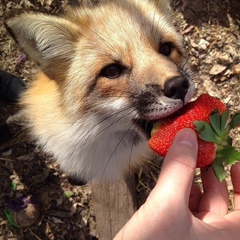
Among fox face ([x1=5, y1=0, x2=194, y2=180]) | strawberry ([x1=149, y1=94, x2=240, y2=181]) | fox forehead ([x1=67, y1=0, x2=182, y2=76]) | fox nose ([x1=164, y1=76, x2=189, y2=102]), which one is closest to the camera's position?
strawberry ([x1=149, y1=94, x2=240, y2=181])

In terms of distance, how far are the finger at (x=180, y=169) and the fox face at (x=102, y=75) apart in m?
0.27

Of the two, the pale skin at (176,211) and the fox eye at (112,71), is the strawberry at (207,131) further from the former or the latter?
the fox eye at (112,71)

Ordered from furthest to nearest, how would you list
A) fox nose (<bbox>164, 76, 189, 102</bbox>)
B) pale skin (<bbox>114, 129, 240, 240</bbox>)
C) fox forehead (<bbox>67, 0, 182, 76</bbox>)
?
1. fox forehead (<bbox>67, 0, 182, 76</bbox>)
2. fox nose (<bbox>164, 76, 189, 102</bbox>)
3. pale skin (<bbox>114, 129, 240, 240</bbox>)

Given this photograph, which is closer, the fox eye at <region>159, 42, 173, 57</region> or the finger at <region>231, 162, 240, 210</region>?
the finger at <region>231, 162, 240, 210</region>

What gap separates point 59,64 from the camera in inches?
88.0

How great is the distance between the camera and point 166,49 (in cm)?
228

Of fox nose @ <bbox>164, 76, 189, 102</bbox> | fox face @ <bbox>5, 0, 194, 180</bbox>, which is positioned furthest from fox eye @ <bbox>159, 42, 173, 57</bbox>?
fox nose @ <bbox>164, 76, 189, 102</bbox>

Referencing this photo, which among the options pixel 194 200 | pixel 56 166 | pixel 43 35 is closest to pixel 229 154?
pixel 194 200

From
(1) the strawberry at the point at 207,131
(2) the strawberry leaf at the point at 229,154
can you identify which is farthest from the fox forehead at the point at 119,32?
(2) the strawberry leaf at the point at 229,154

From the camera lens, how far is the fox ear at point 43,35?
202 cm

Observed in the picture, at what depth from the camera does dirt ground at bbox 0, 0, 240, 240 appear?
3.31m

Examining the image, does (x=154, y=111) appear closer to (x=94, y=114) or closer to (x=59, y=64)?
(x=94, y=114)

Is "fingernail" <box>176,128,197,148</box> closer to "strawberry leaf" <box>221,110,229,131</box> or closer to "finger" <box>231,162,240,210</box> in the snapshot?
"strawberry leaf" <box>221,110,229,131</box>

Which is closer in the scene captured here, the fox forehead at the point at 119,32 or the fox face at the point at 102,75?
the fox face at the point at 102,75
